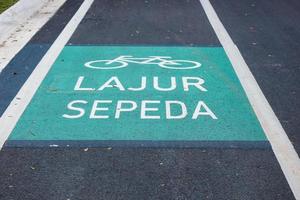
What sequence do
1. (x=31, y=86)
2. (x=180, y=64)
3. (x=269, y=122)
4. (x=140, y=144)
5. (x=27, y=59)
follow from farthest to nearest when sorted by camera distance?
(x=27, y=59) → (x=180, y=64) → (x=31, y=86) → (x=269, y=122) → (x=140, y=144)

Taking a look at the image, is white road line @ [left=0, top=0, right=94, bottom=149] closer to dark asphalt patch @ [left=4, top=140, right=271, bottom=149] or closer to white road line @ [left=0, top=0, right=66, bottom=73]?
dark asphalt patch @ [left=4, top=140, right=271, bottom=149]

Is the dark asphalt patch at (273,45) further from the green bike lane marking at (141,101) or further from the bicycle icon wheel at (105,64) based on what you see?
the bicycle icon wheel at (105,64)

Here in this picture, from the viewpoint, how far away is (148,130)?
6113 millimetres

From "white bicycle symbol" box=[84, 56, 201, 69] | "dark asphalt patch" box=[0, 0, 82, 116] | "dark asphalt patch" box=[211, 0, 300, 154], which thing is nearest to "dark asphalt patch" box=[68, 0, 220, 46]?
"dark asphalt patch" box=[0, 0, 82, 116]

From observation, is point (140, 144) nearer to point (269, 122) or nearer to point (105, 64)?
point (269, 122)

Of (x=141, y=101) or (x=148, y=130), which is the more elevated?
(x=148, y=130)

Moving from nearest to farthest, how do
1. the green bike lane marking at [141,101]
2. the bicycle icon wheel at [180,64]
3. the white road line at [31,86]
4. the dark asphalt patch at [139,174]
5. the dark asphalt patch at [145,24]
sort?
the dark asphalt patch at [139,174]
the green bike lane marking at [141,101]
the white road line at [31,86]
the bicycle icon wheel at [180,64]
the dark asphalt patch at [145,24]

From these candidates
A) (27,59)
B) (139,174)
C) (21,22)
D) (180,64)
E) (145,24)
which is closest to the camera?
(139,174)

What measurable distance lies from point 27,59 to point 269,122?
4318mm

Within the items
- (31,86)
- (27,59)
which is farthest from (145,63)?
(31,86)

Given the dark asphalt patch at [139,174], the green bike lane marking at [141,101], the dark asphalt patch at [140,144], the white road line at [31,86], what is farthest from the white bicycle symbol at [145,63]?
the dark asphalt patch at [139,174]

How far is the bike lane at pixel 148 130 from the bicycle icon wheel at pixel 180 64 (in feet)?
0.11

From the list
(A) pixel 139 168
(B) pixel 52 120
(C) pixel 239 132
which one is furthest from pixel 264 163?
(B) pixel 52 120

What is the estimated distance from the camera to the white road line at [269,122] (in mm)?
5203
